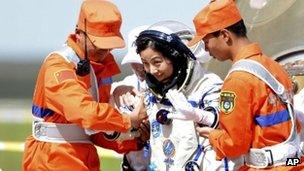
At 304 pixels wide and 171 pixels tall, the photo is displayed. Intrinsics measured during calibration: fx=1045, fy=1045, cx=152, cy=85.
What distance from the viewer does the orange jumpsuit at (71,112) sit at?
20.9 ft

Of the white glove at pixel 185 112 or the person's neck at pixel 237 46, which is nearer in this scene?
the person's neck at pixel 237 46

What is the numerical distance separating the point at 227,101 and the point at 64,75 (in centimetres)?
118

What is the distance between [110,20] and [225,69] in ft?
6.04

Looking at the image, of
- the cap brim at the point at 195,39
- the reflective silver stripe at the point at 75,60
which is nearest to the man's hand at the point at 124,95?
the reflective silver stripe at the point at 75,60

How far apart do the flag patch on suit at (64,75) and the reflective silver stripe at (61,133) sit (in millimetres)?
352

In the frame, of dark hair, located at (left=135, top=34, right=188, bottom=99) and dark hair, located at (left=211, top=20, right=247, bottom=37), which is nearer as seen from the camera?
dark hair, located at (left=211, top=20, right=247, bottom=37)

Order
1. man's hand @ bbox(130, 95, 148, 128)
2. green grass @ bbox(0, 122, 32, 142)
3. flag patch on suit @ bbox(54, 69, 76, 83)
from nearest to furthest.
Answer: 1. flag patch on suit @ bbox(54, 69, 76, 83)
2. man's hand @ bbox(130, 95, 148, 128)
3. green grass @ bbox(0, 122, 32, 142)

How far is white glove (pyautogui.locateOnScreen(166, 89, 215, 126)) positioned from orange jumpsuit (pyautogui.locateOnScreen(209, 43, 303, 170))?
23cm

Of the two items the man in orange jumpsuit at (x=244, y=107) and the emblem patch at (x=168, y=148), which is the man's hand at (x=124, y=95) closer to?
the emblem patch at (x=168, y=148)

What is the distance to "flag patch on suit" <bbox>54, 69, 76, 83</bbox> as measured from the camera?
6.48 m

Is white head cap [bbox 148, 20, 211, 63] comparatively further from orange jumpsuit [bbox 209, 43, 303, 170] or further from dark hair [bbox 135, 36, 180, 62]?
orange jumpsuit [bbox 209, 43, 303, 170]

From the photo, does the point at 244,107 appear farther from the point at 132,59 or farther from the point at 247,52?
the point at 132,59

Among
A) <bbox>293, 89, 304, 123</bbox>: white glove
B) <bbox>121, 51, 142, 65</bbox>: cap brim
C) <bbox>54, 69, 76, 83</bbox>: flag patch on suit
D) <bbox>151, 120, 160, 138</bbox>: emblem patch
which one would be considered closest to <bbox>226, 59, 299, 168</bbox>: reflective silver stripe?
<bbox>293, 89, 304, 123</bbox>: white glove

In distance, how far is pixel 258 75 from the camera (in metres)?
5.84
